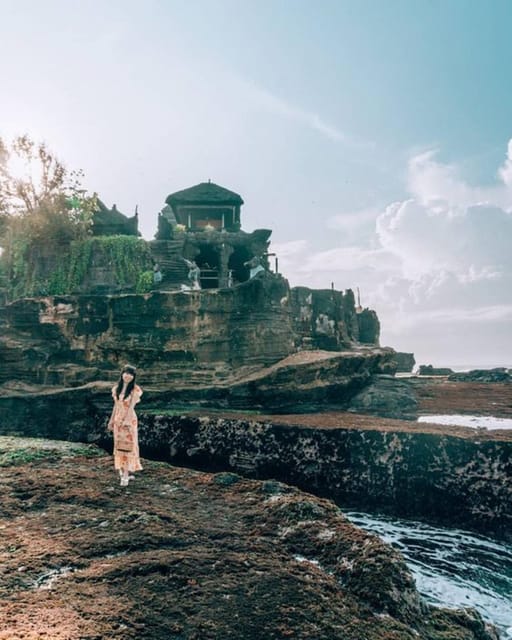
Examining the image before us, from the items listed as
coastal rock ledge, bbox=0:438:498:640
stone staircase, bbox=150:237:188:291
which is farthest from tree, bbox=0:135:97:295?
coastal rock ledge, bbox=0:438:498:640

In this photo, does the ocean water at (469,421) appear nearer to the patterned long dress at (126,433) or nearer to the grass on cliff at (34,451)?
the patterned long dress at (126,433)

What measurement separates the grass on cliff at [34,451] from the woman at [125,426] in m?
3.47

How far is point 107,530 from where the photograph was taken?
666cm

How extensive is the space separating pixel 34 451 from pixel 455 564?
1023cm

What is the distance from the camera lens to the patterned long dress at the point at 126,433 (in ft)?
29.5

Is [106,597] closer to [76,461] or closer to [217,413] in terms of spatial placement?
[76,461]

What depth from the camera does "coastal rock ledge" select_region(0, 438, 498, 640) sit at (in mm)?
4355

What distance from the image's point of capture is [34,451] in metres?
11.8

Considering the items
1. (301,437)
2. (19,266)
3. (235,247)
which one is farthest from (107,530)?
(235,247)

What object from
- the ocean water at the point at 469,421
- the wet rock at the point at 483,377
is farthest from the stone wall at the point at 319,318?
the ocean water at the point at 469,421

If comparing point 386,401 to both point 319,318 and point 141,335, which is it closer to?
point 319,318

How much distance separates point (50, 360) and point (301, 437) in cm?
1229

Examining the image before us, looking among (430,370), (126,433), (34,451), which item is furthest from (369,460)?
(430,370)

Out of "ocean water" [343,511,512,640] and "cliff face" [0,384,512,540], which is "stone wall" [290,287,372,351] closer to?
"cliff face" [0,384,512,540]
